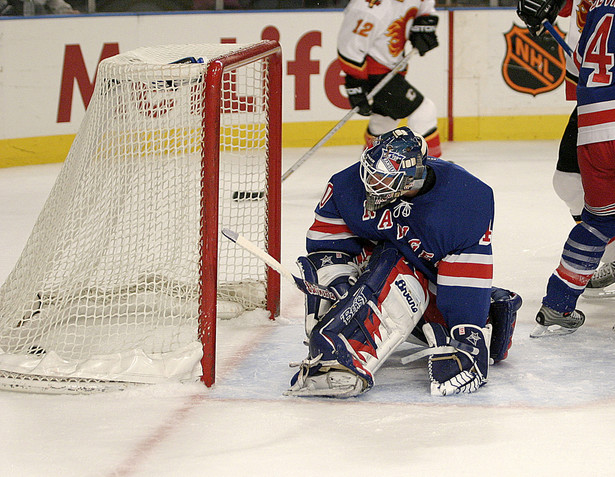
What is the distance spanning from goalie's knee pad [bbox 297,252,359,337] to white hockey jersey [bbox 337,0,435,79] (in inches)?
108

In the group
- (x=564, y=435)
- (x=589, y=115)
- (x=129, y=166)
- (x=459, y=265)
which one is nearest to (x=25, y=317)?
(x=129, y=166)

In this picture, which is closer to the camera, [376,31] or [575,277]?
[575,277]

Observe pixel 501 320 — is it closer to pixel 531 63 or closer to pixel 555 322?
pixel 555 322

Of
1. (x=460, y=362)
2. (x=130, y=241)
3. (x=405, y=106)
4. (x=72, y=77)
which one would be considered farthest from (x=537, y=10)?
(x=72, y=77)

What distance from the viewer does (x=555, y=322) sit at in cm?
287

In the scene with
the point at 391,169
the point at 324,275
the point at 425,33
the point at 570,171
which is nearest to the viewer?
the point at 391,169

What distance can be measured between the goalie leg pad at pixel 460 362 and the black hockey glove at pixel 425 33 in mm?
2974

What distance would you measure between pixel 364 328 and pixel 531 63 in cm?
470

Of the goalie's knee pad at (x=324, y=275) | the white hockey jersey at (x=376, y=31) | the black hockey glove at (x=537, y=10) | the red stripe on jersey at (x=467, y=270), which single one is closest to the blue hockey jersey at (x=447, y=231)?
the red stripe on jersey at (x=467, y=270)

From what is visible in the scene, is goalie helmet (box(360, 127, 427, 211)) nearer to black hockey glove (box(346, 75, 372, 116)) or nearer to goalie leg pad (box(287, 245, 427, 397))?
goalie leg pad (box(287, 245, 427, 397))

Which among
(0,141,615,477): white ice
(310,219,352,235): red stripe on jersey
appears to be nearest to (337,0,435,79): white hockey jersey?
(0,141,615,477): white ice

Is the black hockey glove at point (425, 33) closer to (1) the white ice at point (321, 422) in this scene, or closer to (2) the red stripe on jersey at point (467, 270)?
(1) the white ice at point (321, 422)

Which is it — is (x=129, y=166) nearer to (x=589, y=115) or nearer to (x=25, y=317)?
(x=25, y=317)

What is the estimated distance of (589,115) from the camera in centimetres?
271
